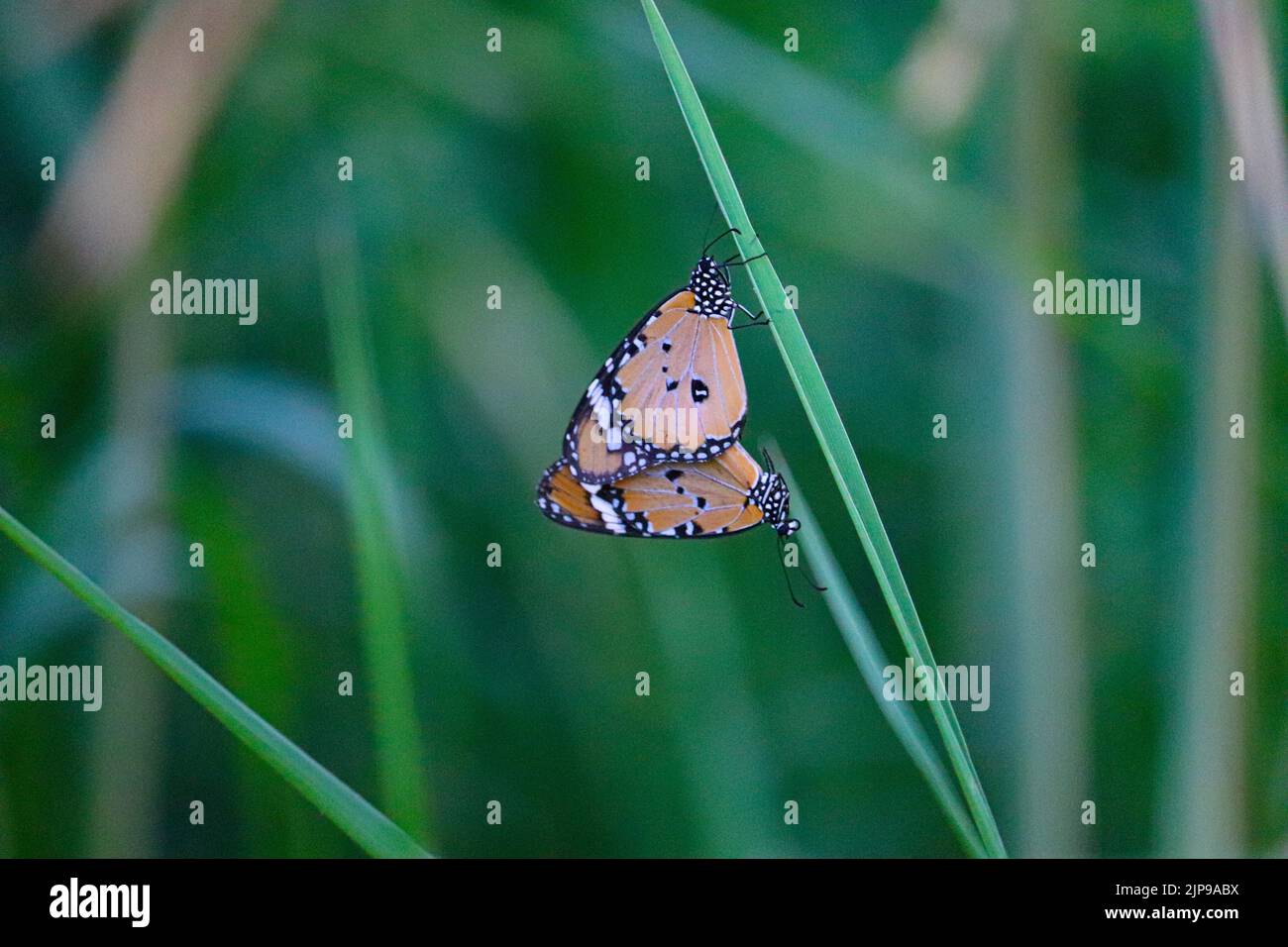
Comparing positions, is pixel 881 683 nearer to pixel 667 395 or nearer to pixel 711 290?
pixel 667 395

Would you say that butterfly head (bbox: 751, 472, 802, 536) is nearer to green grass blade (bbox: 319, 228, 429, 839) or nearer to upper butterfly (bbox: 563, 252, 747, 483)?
upper butterfly (bbox: 563, 252, 747, 483)

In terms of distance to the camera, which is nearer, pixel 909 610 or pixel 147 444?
pixel 909 610

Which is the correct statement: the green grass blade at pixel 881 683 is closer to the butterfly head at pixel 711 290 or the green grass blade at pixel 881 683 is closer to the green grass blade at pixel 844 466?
the green grass blade at pixel 844 466

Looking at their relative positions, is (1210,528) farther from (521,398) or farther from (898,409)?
(521,398)

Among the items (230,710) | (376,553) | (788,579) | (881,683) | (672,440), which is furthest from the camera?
(788,579)

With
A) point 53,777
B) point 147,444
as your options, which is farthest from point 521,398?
point 53,777

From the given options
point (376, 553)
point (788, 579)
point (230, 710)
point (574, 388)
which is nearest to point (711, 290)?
point (574, 388)
